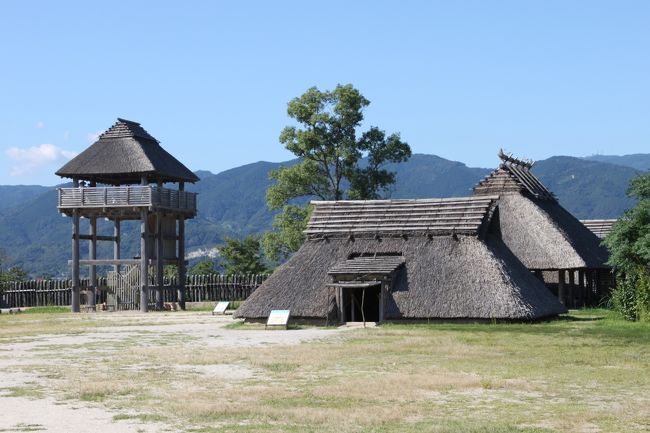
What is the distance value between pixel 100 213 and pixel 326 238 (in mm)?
17108

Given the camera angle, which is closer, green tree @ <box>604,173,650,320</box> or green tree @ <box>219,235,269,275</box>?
green tree @ <box>604,173,650,320</box>

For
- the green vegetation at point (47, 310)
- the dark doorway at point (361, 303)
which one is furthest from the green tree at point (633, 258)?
the green vegetation at point (47, 310)

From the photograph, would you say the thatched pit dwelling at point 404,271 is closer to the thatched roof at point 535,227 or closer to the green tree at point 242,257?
the thatched roof at point 535,227

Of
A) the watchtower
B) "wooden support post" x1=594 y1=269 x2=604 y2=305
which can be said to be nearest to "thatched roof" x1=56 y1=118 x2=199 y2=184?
the watchtower

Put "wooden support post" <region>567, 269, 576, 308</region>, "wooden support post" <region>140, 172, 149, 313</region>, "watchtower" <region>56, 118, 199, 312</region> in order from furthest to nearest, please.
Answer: "wooden support post" <region>140, 172, 149, 313</region>, "watchtower" <region>56, 118, 199, 312</region>, "wooden support post" <region>567, 269, 576, 308</region>

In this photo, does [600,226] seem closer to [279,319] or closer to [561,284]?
[561,284]

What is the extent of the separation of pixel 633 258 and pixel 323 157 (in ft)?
79.3

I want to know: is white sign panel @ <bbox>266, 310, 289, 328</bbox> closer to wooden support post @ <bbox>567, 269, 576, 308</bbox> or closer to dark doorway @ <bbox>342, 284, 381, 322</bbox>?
dark doorway @ <bbox>342, 284, 381, 322</bbox>

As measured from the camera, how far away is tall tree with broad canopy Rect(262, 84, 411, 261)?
55688mm

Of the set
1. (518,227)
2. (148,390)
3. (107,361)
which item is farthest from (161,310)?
(148,390)

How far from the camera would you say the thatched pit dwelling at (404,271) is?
33969mm

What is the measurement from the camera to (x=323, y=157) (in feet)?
185

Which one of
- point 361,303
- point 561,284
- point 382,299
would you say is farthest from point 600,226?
point 382,299

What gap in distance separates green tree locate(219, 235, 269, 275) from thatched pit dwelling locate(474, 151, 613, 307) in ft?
101
